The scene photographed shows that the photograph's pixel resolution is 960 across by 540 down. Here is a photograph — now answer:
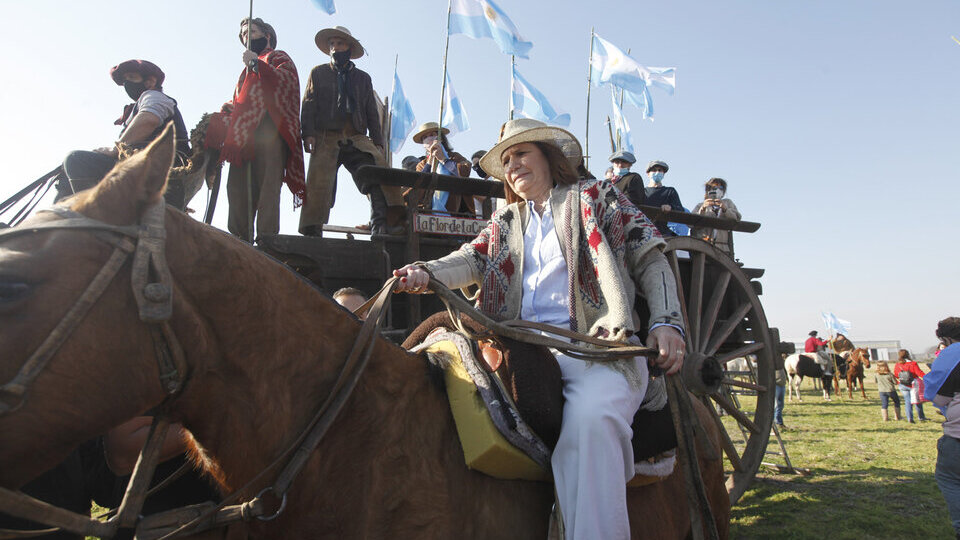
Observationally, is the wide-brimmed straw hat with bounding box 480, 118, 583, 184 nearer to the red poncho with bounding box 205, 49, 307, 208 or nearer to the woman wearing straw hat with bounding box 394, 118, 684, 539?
the woman wearing straw hat with bounding box 394, 118, 684, 539

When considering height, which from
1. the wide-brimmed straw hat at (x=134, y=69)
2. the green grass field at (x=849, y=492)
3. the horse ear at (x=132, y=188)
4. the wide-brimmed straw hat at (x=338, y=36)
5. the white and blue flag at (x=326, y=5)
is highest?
the white and blue flag at (x=326, y=5)

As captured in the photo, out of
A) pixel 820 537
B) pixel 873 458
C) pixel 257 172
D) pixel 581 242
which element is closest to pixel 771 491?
pixel 820 537

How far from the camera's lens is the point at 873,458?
28.0ft

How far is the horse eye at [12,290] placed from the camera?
1.22 metres

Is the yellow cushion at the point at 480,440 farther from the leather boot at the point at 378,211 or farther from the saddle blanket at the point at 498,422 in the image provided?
the leather boot at the point at 378,211

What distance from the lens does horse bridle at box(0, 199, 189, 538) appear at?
1211 mm

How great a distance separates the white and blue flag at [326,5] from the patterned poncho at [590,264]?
188 inches

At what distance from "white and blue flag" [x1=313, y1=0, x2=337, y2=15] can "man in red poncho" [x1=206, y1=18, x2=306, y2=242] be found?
1565mm

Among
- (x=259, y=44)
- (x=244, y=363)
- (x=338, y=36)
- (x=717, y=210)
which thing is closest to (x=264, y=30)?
(x=259, y=44)

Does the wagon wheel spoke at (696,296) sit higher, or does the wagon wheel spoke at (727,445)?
the wagon wheel spoke at (696,296)

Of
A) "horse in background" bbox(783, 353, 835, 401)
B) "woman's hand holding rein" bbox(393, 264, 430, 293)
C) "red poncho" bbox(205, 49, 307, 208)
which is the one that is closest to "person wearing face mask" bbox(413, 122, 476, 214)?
"red poncho" bbox(205, 49, 307, 208)

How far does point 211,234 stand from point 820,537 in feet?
18.3

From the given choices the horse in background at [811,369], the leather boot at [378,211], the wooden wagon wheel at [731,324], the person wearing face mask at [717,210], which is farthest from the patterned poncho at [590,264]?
the horse in background at [811,369]

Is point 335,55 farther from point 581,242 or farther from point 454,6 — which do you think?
point 581,242
